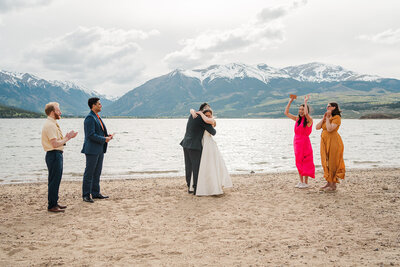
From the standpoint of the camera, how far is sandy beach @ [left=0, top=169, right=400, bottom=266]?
5.43 m

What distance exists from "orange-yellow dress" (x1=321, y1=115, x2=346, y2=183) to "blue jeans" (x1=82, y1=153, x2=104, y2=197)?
7.13 metres

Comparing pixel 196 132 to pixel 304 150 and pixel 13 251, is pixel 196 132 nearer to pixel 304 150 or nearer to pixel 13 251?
pixel 304 150

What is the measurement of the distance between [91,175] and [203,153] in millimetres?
3454

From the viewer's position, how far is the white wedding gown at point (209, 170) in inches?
389


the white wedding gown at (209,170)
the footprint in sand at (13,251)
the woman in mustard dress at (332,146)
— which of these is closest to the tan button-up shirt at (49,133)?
the footprint in sand at (13,251)

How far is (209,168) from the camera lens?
991 cm

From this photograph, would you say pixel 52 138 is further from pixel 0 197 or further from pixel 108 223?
pixel 0 197

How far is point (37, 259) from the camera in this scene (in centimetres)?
548

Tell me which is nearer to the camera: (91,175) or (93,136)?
(93,136)

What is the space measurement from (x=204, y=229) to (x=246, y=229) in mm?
949

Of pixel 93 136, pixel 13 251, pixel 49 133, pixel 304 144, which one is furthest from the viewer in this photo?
pixel 304 144

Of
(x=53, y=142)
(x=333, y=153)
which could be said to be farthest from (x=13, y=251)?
(x=333, y=153)

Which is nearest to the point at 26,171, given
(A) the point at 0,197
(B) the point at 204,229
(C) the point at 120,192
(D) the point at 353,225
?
(A) the point at 0,197

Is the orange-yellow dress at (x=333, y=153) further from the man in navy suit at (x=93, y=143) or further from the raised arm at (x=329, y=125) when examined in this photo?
the man in navy suit at (x=93, y=143)
